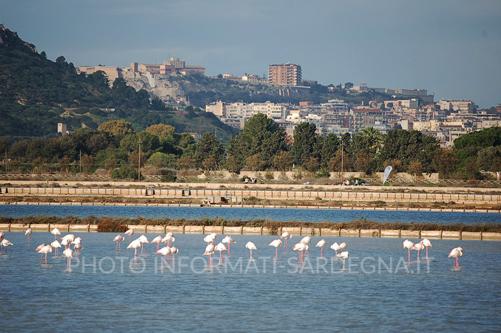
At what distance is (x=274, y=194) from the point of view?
90.1m

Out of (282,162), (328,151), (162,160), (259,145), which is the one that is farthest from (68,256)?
(259,145)

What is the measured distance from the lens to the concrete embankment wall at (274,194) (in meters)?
86.8

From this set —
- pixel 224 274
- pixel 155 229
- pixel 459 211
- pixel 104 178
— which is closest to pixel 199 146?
pixel 104 178

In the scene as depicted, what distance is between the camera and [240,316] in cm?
2703

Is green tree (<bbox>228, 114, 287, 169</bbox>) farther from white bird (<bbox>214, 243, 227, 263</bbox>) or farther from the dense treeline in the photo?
white bird (<bbox>214, 243, 227, 263</bbox>)

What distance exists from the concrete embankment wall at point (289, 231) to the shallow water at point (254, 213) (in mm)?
13256

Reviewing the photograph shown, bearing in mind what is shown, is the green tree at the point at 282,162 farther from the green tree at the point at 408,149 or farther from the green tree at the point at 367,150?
the green tree at the point at 408,149

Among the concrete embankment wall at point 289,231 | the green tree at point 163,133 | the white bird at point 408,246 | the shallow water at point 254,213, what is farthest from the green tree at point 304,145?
the white bird at point 408,246

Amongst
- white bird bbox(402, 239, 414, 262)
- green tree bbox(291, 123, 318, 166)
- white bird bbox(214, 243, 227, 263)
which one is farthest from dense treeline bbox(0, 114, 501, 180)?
white bird bbox(214, 243, 227, 263)

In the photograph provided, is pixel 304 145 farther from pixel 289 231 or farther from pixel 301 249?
pixel 301 249

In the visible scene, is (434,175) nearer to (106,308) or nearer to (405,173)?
(405,173)

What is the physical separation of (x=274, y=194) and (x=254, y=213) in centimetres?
2065

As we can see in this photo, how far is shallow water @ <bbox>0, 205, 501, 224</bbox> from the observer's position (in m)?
64.4

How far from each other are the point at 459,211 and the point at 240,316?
5029 centimetres
